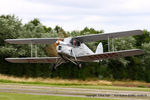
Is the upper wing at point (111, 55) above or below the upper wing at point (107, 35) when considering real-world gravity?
below

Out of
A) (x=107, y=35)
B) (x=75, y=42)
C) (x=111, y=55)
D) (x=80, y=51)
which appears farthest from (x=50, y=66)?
(x=111, y=55)

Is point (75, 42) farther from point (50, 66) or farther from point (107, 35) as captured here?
point (50, 66)

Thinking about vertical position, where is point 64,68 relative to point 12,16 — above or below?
below

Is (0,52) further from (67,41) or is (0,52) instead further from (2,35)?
(67,41)

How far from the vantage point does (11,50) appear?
43312 mm

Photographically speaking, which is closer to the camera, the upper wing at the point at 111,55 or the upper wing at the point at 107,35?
the upper wing at the point at 111,55

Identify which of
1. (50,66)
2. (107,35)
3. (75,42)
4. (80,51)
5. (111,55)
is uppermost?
(107,35)

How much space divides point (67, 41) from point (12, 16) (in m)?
22.7

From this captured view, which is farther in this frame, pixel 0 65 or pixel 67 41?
pixel 0 65

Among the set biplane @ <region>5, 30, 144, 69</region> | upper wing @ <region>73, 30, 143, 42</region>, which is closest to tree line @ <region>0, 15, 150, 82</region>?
upper wing @ <region>73, 30, 143, 42</region>

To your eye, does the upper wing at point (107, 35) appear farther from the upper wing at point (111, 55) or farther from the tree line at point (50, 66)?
the tree line at point (50, 66)

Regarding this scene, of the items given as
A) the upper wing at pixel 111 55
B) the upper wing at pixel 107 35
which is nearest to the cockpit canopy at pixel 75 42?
the upper wing at pixel 107 35

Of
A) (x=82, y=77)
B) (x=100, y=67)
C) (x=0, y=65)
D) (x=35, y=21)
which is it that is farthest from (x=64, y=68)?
(x=35, y=21)

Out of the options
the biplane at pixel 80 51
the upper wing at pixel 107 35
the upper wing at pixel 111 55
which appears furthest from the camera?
the upper wing at pixel 107 35
